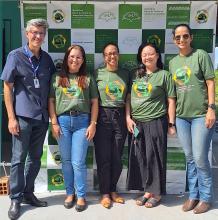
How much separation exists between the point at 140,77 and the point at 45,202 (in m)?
1.60

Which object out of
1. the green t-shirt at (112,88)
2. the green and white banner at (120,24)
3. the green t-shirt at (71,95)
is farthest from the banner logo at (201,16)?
the green t-shirt at (71,95)

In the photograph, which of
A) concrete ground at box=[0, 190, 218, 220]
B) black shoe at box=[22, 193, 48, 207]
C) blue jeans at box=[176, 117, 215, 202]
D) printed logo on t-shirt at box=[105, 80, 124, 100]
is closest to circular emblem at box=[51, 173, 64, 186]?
concrete ground at box=[0, 190, 218, 220]

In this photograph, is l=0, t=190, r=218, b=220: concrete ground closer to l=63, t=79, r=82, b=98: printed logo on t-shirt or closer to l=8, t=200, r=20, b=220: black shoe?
l=8, t=200, r=20, b=220: black shoe

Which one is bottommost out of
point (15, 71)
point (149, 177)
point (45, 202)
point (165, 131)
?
point (45, 202)

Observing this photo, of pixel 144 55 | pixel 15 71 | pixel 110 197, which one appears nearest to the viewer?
pixel 15 71

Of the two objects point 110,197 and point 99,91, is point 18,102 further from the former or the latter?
point 110,197

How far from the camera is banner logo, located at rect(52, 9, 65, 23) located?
13.8 feet

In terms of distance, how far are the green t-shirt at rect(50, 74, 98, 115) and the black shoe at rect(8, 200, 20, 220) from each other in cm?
95

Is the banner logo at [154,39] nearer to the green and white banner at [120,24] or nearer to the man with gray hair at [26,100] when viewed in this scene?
the green and white banner at [120,24]

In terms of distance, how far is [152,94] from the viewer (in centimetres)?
386

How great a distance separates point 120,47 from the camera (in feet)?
14.0

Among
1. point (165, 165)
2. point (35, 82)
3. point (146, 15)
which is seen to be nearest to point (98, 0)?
point (146, 15)

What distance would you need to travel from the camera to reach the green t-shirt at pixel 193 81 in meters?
3.68

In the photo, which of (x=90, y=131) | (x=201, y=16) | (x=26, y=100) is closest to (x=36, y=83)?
(x=26, y=100)
